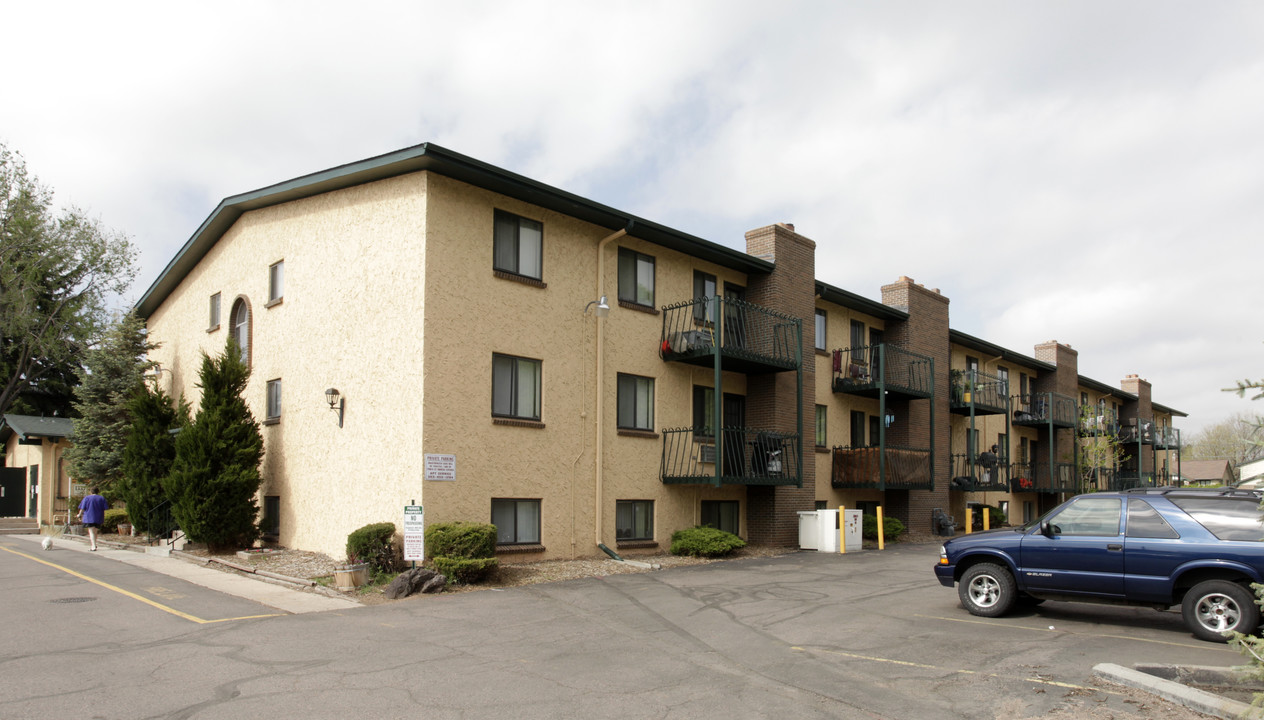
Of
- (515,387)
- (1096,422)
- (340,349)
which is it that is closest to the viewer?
(515,387)

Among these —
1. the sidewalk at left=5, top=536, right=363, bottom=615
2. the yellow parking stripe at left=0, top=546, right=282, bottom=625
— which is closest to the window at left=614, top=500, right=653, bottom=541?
the sidewalk at left=5, top=536, right=363, bottom=615

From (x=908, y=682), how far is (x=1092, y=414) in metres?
36.4

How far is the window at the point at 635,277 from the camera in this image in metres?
19.1

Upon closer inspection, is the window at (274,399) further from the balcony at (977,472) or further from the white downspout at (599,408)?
the balcony at (977,472)

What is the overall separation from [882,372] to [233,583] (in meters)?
17.4

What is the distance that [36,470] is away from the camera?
107 feet

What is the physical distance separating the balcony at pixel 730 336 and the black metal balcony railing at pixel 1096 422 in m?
23.1

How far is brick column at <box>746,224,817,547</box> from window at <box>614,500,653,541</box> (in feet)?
12.4

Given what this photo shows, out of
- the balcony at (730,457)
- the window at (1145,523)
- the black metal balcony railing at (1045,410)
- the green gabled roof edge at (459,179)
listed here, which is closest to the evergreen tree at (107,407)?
the green gabled roof edge at (459,179)

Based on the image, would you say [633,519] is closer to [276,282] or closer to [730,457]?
[730,457]

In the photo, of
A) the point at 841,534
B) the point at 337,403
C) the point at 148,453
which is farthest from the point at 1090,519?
the point at 148,453

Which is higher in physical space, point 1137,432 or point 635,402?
point 635,402

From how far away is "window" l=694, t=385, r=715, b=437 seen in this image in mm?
20641

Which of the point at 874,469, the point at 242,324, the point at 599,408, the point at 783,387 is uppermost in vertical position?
the point at 242,324
